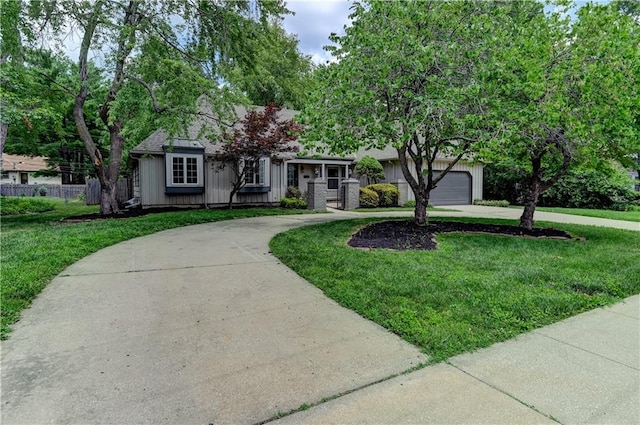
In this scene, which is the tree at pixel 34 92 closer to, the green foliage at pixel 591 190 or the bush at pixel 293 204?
the bush at pixel 293 204

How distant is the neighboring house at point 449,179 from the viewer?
1897cm

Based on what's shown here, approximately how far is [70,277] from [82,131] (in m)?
8.47

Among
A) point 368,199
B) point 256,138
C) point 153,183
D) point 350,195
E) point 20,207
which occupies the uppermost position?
point 256,138

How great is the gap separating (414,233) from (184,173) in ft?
32.6

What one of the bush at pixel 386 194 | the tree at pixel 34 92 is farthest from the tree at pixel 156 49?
the bush at pixel 386 194

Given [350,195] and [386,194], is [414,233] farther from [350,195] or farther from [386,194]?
[386,194]

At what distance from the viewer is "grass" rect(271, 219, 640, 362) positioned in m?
3.47

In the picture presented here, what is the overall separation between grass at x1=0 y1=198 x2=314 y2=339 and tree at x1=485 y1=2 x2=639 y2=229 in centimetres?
732

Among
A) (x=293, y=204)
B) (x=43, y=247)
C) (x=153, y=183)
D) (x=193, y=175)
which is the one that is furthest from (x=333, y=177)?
(x=43, y=247)

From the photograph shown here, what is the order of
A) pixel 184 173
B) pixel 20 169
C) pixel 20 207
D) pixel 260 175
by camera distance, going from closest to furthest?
pixel 20 207, pixel 184 173, pixel 260 175, pixel 20 169

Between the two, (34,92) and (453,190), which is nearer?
(34,92)

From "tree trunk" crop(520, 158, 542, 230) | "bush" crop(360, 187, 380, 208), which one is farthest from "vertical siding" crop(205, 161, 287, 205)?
"tree trunk" crop(520, 158, 542, 230)

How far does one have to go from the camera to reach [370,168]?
1828 cm

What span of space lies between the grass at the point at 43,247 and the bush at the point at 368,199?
23.1 ft
